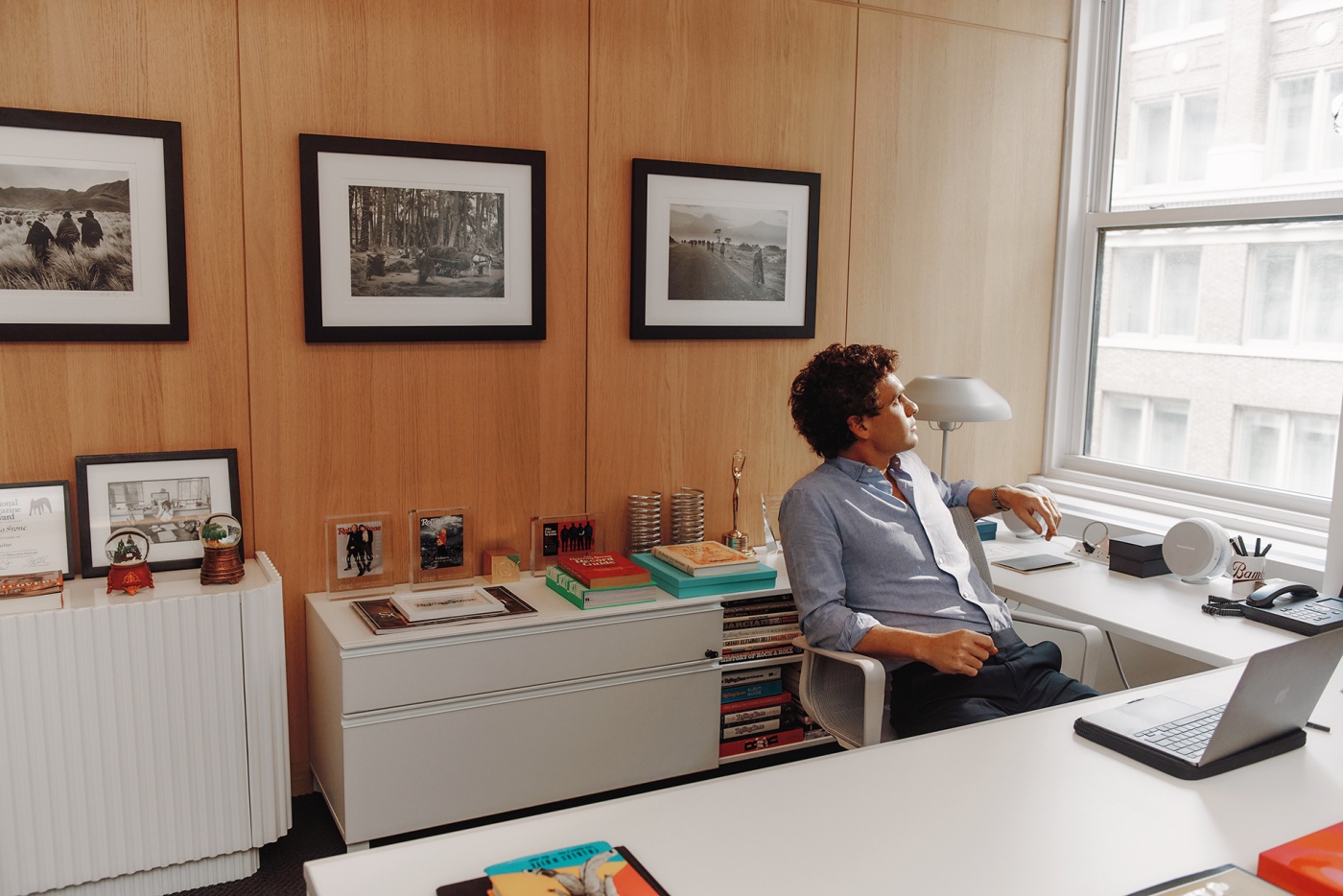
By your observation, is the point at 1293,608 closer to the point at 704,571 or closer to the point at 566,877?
the point at 704,571

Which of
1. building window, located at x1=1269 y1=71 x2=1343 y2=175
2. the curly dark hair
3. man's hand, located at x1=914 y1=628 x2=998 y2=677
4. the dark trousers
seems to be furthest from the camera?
building window, located at x1=1269 y1=71 x2=1343 y2=175

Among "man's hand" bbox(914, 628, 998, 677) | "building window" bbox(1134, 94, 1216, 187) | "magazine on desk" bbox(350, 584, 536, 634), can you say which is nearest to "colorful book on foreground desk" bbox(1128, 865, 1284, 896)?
"man's hand" bbox(914, 628, 998, 677)

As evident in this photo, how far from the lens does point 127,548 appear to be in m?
2.63

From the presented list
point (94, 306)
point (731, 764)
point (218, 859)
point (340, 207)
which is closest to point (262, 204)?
point (340, 207)

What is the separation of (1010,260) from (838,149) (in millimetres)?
928

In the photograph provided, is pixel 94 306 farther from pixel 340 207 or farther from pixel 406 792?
pixel 406 792

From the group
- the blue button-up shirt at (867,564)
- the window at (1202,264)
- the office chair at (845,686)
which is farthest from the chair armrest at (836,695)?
the window at (1202,264)

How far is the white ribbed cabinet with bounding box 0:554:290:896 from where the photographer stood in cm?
243

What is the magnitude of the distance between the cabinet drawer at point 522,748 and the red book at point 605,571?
0.92 ft

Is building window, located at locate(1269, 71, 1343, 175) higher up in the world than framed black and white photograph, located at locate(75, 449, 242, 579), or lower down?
higher up

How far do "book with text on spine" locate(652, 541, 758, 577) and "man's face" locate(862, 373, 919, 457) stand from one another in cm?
74

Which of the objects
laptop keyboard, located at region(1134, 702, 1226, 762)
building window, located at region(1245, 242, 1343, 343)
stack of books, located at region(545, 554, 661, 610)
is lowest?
stack of books, located at region(545, 554, 661, 610)

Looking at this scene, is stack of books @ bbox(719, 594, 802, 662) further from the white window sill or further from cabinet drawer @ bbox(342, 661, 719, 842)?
the white window sill

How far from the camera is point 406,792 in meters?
2.76
